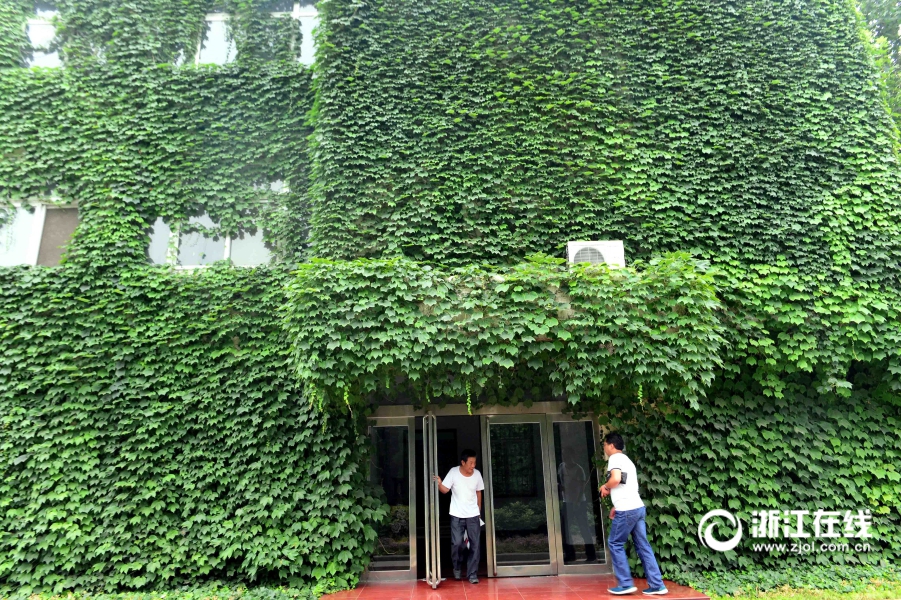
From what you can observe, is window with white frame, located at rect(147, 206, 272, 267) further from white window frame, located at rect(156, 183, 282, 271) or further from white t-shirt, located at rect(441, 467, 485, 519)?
white t-shirt, located at rect(441, 467, 485, 519)

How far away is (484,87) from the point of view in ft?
26.8

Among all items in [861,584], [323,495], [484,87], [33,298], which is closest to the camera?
[861,584]

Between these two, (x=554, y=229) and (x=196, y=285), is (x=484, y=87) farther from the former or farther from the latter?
(x=196, y=285)

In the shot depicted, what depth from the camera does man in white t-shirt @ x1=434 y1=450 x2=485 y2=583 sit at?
6738 millimetres

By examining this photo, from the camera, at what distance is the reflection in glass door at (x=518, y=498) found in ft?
23.7

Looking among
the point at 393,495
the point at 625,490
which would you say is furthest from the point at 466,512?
the point at 625,490

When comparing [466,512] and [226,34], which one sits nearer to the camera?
[466,512]

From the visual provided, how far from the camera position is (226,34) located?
927cm

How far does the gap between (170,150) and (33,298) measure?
303 cm

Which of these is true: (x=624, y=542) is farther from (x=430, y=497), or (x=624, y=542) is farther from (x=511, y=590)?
(x=430, y=497)

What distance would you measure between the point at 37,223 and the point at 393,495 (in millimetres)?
7193

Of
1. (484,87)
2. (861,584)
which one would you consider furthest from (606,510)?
(484,87)

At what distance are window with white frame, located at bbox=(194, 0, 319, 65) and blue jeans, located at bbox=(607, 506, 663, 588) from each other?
866cm

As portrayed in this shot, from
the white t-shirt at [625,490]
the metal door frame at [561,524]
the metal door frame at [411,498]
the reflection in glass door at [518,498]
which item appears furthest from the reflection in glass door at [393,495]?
the white t-shirt at [625,490]
